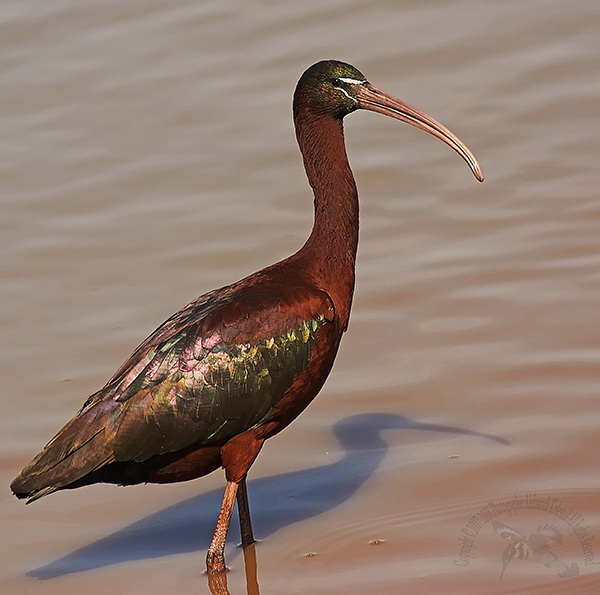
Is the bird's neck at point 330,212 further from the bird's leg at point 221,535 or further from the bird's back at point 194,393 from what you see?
the bird's leg at point 221,535

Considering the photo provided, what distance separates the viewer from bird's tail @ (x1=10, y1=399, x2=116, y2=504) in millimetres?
6805

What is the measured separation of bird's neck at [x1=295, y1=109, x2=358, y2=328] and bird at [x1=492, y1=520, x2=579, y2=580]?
1.39 metres

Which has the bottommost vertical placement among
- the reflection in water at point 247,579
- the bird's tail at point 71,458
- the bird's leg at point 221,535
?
the reflection in water at point 247,579

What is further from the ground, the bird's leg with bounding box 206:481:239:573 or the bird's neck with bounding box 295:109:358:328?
the bird's neck with bounding box 295:109:358:328

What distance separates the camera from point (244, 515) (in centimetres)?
716

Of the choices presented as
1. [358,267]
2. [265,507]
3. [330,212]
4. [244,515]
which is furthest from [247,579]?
[358,267]

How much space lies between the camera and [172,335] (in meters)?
7.02

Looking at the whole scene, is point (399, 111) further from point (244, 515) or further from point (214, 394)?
point (244, 515)

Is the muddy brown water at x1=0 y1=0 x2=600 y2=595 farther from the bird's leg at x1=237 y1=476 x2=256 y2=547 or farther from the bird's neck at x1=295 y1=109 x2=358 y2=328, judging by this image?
the bird's neck at x1=295 y1=109 x2=358 y2=328

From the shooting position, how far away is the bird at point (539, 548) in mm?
6339

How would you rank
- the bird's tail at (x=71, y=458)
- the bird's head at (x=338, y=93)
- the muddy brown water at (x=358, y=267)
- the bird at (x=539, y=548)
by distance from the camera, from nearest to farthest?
1. the bird at (x=539, y=548)
2. the bird's tail at (x=71, y=458)
3. the muddy brown water at (x=358, y=267)
4. the bird's head at (x=338, y=93)

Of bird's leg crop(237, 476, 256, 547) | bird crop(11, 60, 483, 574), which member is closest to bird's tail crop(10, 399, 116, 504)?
bird crop(11, 60, 483, 574)

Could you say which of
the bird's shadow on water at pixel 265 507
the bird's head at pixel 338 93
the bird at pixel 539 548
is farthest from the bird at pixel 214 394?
the bird at pixel 539 548

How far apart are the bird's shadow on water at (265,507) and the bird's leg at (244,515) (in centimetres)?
12
